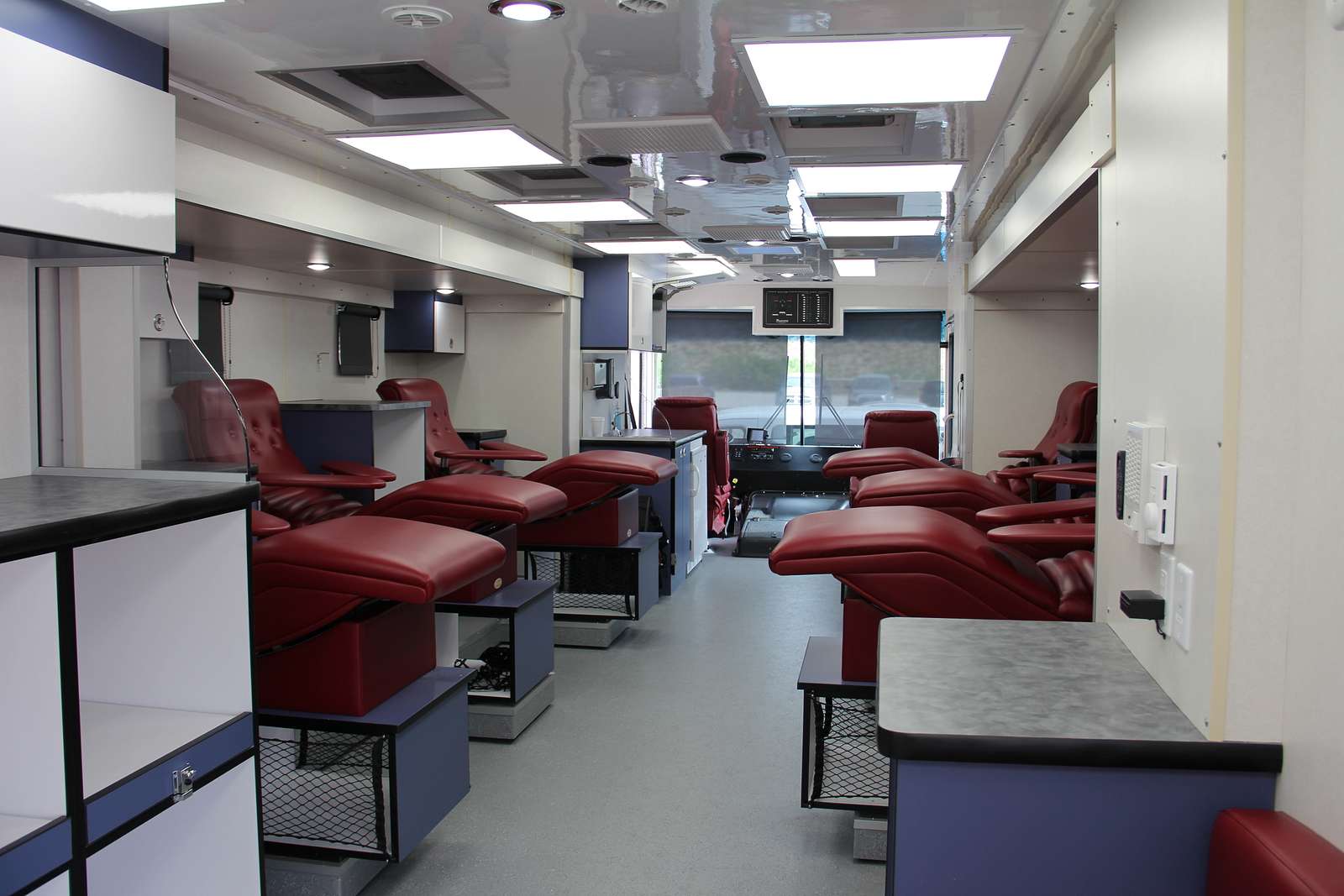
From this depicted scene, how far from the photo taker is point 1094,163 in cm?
257

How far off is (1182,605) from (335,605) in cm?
209

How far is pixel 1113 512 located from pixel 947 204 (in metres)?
3.27

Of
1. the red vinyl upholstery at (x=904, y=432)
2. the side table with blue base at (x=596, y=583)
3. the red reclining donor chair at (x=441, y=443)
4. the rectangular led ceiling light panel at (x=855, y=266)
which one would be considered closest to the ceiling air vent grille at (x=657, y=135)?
the side table with blue base at (x=596, y=583)

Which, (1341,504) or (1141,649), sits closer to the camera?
(1341,504)

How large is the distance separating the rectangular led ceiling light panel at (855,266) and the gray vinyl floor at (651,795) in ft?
11.9

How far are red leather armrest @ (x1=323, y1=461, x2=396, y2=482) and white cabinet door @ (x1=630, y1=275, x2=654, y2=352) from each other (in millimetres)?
2986

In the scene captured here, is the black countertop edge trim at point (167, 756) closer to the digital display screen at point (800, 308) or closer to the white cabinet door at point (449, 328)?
the white cabinet door at point (449, 328)

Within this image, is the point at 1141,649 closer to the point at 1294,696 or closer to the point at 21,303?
→ the point at 1294,696

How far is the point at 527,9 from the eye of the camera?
2553mm

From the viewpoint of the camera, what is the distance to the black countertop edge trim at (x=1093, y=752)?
1584mm

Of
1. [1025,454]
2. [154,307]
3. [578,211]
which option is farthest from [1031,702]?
[1025,454]

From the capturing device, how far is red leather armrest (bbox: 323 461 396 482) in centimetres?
525

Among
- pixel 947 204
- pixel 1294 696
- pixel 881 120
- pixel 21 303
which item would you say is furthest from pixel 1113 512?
pixel 947 204

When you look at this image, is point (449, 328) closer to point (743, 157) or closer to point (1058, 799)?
point (743, 157)
